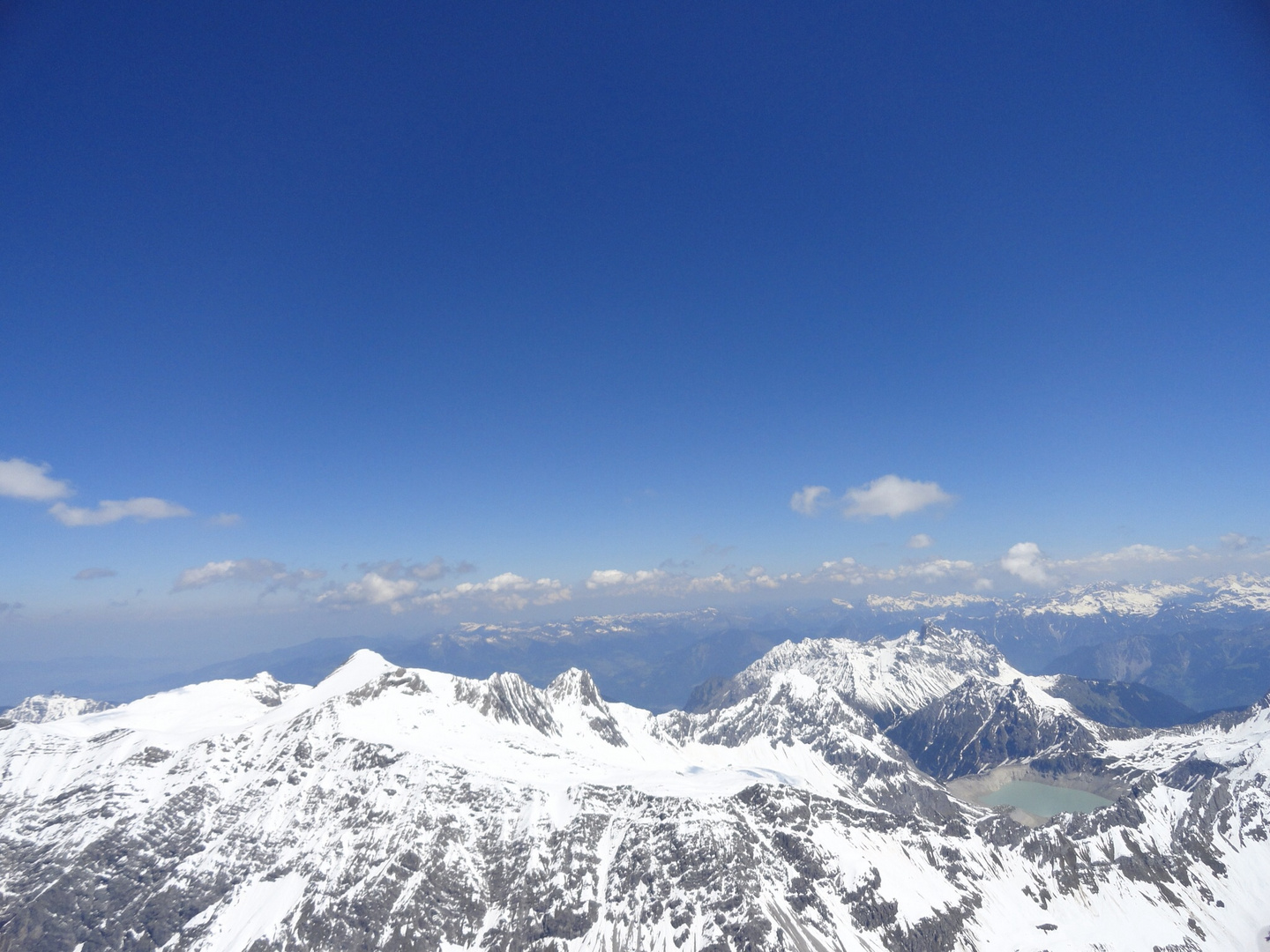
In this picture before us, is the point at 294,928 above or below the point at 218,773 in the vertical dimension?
below

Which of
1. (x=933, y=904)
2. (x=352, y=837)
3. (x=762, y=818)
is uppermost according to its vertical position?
(x=352, y=837)

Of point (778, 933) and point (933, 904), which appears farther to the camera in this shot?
point (933, 904)

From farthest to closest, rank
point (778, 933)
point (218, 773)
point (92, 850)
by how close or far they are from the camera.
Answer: point (218, 773) → point (92, 850) → point (778, 933)

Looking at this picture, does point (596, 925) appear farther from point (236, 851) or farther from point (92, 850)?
point (92, 850)

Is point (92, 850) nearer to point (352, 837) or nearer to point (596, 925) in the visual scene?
point (352, 837)

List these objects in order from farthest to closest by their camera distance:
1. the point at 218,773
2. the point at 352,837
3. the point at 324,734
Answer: the point at 324,734
the point at 218,773
the point at 352,837

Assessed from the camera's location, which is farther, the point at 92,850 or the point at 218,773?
the point at 218,773

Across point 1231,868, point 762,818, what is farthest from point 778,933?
point 1231,868

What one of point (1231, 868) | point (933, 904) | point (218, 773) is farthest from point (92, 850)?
point (1231, 868)

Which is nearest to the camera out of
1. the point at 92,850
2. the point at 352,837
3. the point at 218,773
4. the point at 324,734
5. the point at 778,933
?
the point at 778,933
